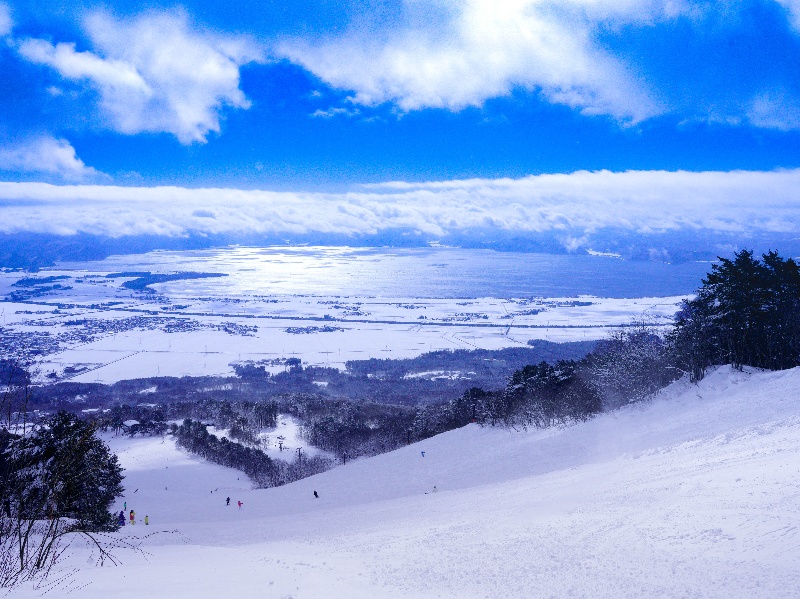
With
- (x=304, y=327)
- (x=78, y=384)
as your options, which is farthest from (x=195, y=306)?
(x=78, y=384)

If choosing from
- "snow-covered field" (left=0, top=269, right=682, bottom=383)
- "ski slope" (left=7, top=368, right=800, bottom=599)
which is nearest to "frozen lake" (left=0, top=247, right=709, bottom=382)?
"snow-covered field" (left=0, top=269, right=682, bottom=383)

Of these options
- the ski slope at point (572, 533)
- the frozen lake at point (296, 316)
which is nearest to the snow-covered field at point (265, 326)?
the frozen lake at point (296, 316)

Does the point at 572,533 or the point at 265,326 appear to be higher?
the point at 265,326

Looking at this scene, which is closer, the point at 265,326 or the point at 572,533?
the point at 572,533

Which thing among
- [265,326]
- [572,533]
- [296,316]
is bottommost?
[572,533]

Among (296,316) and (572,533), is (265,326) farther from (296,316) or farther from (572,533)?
(572,533)

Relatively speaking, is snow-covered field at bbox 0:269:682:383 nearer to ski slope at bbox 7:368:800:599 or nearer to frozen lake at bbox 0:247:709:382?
frozen lake at bbox 0:247:709:382

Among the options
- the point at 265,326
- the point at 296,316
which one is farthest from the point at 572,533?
the point at 296,316

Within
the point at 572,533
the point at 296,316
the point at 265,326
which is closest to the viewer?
the point at 572,533
